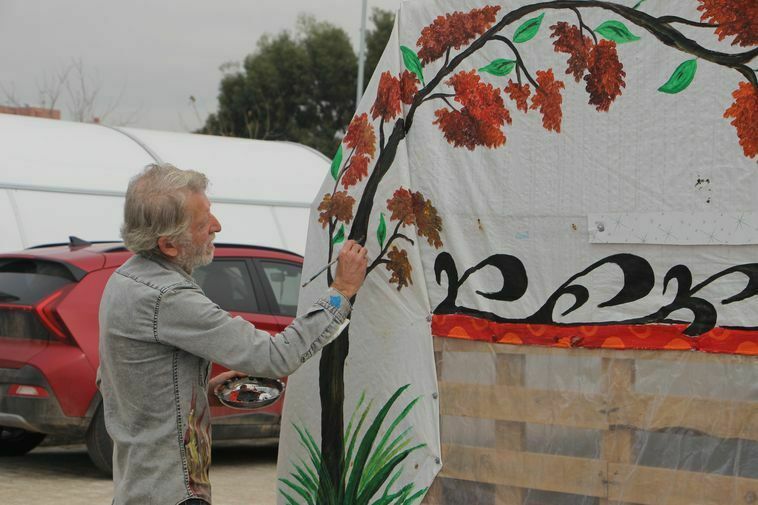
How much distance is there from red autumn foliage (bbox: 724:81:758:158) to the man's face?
5.13 ft

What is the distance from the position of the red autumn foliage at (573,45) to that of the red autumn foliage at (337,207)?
0.97 metres

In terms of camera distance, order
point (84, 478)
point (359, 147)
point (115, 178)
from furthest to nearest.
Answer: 1. point (115, 178)
2. point (84, 478)
3. point (359, 147)

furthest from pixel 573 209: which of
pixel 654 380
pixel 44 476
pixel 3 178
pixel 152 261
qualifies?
pixel 3 178

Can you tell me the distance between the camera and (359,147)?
14.1 feet

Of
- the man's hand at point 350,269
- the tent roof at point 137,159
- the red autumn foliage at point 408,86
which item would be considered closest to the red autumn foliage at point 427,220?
the man's hand at point 350,269

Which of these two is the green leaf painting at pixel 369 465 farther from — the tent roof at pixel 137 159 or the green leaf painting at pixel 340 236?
the tent roof at pixel 137 159

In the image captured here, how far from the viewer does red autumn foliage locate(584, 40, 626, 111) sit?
12.0 feet

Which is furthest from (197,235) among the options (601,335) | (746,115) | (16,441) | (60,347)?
(16,441)

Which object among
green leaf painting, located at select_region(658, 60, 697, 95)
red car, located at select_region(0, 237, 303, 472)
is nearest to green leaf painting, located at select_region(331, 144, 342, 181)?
green leaf painting, located at select_region(658, 60, 697, 95)

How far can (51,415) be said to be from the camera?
7.96 m

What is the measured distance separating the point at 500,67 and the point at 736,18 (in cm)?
81

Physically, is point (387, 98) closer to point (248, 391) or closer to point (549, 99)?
point (549, 99)

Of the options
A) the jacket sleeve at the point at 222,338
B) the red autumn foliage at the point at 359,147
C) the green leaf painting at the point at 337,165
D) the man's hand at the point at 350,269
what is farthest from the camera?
the green leaf painting at the point at 337,165

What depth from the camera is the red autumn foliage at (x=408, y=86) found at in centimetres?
415
